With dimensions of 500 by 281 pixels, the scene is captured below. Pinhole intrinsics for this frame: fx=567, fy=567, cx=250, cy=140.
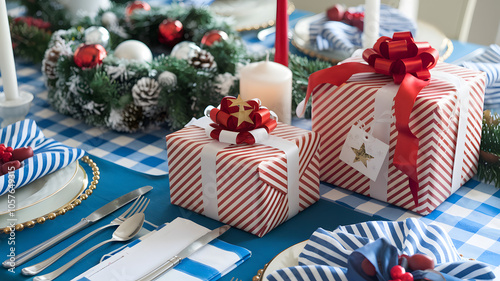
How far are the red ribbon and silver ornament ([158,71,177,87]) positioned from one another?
0.34 metres

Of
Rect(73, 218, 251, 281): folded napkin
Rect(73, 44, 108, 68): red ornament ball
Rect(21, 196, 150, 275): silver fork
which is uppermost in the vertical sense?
Rect(73, 44, 108, 68): red ornament ball

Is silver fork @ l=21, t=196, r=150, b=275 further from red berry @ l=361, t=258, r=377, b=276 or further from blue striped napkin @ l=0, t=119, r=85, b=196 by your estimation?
red berry @ l=361, t=258, r=377, b=276

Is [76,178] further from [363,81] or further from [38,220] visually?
[363,81]

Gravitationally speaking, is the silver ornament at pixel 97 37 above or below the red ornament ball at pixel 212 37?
above

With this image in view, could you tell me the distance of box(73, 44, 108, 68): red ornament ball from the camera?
1.20 m

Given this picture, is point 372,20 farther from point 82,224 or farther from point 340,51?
point 82,224

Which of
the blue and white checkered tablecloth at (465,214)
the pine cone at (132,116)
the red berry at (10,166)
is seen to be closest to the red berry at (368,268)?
the blue and white checkered tablecloth at (465,214)

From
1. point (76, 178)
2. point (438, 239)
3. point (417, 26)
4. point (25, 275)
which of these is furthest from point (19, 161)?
point (417, 26)

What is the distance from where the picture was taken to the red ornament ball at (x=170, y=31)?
1461 mm

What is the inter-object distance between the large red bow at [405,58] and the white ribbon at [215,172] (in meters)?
0.20

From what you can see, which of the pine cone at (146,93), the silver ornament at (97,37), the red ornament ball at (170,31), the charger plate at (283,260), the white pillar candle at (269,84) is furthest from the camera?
the red ornament ball at (170,31)

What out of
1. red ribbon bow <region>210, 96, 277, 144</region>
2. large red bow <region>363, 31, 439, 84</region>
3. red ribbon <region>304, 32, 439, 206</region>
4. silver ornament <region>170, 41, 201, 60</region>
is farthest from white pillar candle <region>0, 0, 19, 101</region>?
large red bow <region>363, 31, 439, 84</region>

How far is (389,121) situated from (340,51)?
526 millimetres

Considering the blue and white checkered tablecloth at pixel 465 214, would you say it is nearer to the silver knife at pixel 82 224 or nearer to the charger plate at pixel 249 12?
the silver knife at pixel 82 224
